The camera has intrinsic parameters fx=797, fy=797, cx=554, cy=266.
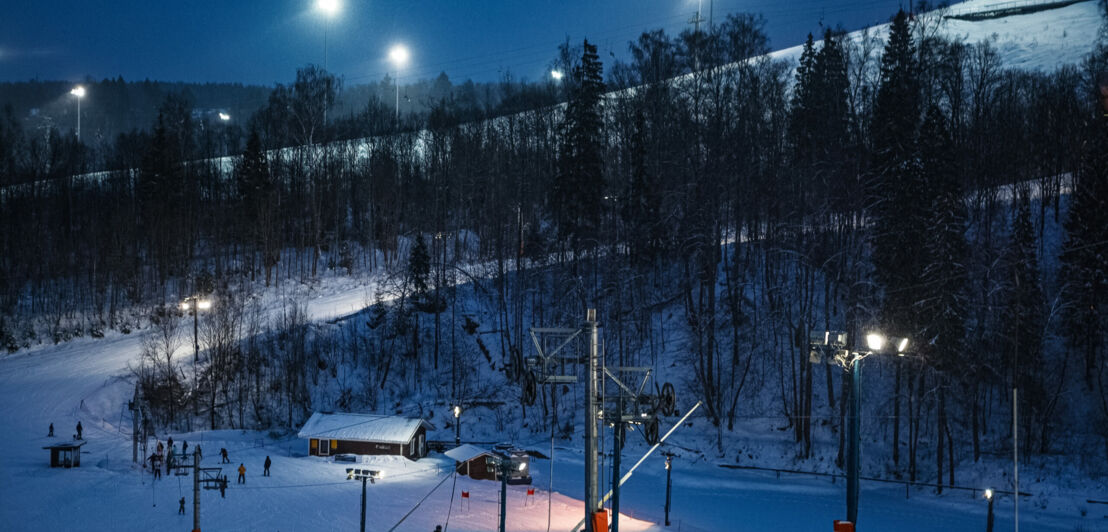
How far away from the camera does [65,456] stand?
122 feet

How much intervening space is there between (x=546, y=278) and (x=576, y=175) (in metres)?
7.90

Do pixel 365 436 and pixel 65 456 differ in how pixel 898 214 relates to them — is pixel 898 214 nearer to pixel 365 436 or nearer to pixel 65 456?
pixel 365 436

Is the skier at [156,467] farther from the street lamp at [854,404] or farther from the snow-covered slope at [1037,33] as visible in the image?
the snow-covered slope at [1037,33]

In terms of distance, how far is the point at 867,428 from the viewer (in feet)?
134

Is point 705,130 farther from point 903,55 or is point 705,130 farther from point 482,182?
point 482,182

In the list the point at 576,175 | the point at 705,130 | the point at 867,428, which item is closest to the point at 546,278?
the point at 576,175

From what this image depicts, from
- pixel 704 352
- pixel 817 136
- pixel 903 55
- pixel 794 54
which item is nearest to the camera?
pixel 903 55

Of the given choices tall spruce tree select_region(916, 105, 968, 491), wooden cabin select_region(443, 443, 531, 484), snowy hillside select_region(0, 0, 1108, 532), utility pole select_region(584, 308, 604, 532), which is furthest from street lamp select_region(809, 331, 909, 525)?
wooden cabin select_region(443, 443, 531, 484)

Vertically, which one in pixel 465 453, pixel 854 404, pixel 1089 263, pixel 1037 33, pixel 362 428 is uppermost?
pixel 1037 33

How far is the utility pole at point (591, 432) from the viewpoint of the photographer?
16.4 metres

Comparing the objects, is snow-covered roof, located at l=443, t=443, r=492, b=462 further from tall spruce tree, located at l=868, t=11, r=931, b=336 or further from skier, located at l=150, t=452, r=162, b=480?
tall spruce tree, located at l=868, t=11, r=931, b=336

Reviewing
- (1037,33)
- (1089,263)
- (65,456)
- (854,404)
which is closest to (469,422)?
(65,456)

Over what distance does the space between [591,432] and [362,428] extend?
29.8 meters

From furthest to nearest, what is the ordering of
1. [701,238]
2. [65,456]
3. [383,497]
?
[701,238] → [65,456] → [383,497]
